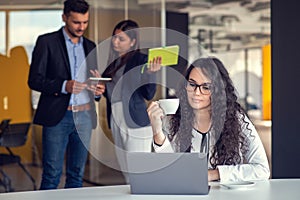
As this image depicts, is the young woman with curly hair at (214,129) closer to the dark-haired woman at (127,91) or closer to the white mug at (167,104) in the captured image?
the white mug at (167,104)

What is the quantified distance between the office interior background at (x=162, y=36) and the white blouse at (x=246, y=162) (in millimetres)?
2037

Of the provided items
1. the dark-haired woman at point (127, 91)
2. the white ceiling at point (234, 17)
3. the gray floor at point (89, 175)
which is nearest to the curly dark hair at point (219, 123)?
the dark-haired woman at point (127, 91)

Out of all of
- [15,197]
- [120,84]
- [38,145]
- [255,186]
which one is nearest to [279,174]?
[120,84]

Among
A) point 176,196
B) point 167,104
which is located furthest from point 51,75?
point 176,196

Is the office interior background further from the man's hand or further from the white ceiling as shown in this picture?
the man's hand

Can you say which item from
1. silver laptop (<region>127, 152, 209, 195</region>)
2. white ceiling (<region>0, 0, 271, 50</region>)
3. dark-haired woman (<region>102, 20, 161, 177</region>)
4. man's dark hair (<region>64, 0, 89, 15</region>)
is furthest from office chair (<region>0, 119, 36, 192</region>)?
silver laptop (<region>127, 152, 209, 195</region>)

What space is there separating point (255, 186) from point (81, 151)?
2.67 m

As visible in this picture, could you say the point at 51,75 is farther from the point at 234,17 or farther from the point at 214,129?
the point at 234,17

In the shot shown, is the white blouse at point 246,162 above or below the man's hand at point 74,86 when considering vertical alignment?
below

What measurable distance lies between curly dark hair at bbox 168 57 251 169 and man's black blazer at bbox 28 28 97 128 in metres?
1.99

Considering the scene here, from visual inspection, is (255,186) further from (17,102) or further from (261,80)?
(261,80)

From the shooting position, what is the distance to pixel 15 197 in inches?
93.9

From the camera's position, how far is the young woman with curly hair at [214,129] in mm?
2869

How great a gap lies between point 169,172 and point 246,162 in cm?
65
